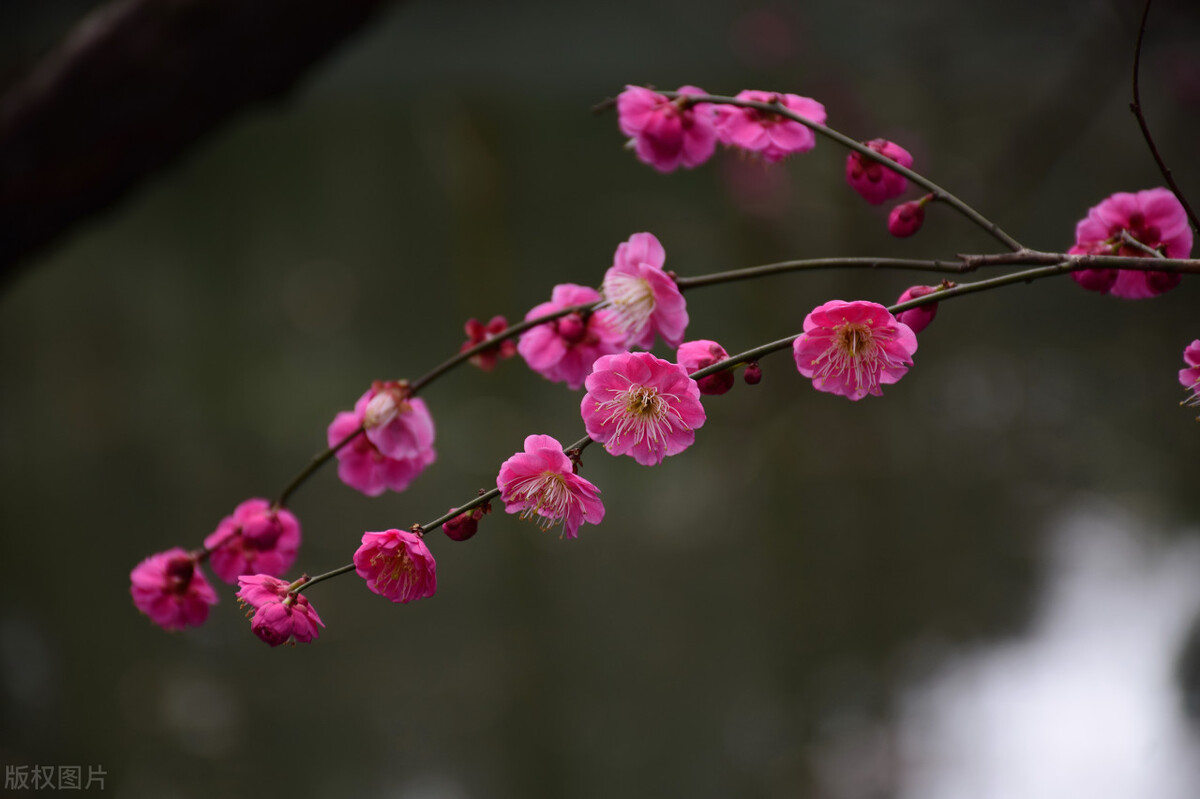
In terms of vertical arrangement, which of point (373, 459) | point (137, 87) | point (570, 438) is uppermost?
point (570, 438)

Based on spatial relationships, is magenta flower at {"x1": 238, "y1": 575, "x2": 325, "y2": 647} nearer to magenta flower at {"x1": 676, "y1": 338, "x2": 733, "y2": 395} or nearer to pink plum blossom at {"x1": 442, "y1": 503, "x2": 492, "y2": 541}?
pink plum blossom at {"x1": 442, "y1": 503, "x2": 492, "y2": 541}

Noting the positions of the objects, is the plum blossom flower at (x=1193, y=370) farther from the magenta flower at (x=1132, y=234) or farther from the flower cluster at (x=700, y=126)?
the flower cluster at (x=700, y=126)

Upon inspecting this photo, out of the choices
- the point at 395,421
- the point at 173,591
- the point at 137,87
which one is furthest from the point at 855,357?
the point at 137,87

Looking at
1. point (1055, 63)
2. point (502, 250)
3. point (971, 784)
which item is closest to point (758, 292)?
point (502, 250)

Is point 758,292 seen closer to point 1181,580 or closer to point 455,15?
point 455,15

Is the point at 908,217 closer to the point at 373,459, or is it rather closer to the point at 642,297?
the point at 642,297
